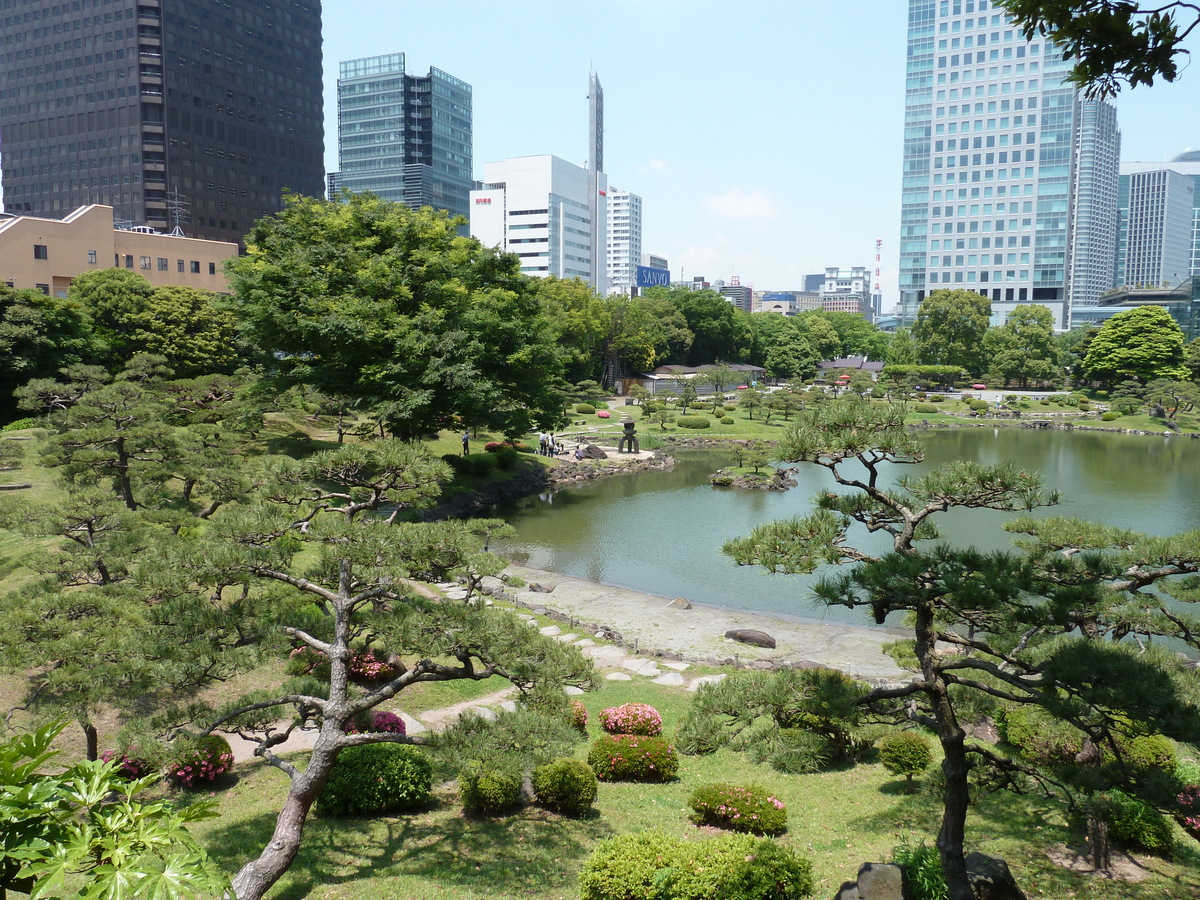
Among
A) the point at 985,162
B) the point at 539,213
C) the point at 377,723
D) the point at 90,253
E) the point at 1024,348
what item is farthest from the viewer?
the point at 539,213

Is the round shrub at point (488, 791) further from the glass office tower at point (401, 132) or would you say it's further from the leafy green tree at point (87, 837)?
the glass office tower at point (401, 132)

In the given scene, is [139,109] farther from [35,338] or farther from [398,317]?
[398,317]

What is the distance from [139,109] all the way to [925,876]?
89106mm

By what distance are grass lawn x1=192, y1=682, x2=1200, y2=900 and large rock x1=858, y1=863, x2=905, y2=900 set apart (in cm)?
86

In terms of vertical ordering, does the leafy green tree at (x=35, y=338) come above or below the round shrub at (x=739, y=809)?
above

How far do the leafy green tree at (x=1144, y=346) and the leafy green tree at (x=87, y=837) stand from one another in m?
77.2

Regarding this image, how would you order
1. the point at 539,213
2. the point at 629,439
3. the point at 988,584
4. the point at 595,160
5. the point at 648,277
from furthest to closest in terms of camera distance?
the point at 648,277 < the point at 595,160 < the point at 539,213 < the point at 629,439 < the point at 988,584

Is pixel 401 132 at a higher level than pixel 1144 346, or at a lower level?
higher

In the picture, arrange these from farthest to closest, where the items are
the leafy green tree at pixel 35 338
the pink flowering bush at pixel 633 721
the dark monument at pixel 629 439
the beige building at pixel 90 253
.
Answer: the dark monument at pixel 629 439 < the beige building at pixel 90 253 < the leafy green tree at pixel 35 338 < the pink flowering bush at pixel 633 721

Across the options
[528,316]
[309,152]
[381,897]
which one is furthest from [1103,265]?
[381,897]

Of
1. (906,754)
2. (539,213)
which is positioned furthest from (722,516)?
(539,213)

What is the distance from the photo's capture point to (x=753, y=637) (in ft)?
56.1

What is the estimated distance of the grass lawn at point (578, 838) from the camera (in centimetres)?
792

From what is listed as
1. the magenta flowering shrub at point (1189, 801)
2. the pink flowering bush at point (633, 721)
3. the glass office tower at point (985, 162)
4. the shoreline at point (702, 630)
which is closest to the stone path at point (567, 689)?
the shoreline at point (702, 630)
